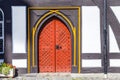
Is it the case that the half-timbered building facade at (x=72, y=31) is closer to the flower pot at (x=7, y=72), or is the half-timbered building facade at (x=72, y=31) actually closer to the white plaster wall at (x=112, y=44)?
the white plaster wall at (x=112, y=44)

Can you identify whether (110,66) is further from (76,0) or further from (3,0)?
(3,0)

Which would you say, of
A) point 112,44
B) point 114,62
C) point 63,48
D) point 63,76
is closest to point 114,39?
point 112,44

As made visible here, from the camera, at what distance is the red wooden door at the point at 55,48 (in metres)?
19.1

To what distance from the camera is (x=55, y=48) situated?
19.2 m

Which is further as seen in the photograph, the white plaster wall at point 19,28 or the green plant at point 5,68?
the white plaster wall at point 19,28

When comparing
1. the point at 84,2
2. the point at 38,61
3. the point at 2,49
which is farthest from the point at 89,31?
the point at 2,49

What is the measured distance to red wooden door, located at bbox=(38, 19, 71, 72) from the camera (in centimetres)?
1914

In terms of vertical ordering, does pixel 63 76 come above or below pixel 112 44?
below

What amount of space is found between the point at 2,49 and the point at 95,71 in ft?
12.9

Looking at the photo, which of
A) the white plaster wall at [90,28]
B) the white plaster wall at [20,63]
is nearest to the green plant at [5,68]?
the white plaster wall at [20,63]

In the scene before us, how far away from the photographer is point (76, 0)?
61.9 ft

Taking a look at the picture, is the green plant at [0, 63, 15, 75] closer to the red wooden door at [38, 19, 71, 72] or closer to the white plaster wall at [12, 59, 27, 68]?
the white plaster wall at [12, 59, 27, 68]

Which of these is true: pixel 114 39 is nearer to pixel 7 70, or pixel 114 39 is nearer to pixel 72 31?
pixel 72 31

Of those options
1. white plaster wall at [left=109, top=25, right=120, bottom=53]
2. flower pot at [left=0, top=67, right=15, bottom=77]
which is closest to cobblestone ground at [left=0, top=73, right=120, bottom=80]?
A: flower pot at [left=0, top=67, right=15, bottom=77]
